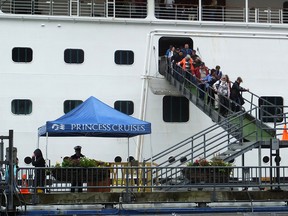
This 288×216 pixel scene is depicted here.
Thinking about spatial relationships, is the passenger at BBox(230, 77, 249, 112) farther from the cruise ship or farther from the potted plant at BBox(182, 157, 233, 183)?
the potted plant at BBox(182, 157, 233, 183)

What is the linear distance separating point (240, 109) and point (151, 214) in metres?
6.98

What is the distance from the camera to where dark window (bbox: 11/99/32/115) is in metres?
29.9

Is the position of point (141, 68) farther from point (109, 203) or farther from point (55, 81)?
point (109, 203)

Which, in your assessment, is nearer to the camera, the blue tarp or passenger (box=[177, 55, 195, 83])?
the blue tarp

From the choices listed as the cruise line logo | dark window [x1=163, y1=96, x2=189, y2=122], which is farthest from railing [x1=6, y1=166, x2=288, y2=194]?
dark window [x1=163, y1=96, x2=189, y2=122]

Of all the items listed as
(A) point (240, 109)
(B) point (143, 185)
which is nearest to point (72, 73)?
(A) point (240, 109)

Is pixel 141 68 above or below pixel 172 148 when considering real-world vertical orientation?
above

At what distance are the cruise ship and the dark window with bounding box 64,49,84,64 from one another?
17 millimetres

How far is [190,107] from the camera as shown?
103 feet

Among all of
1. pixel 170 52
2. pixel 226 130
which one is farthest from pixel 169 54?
pixel 226 130

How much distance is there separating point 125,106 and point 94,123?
5.97 metres

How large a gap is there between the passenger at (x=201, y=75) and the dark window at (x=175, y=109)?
4.39 feet

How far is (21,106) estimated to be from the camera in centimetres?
3006

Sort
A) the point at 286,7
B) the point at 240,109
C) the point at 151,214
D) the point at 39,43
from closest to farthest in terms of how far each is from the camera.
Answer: the point at 151,214 → the point at 240,109 → the point at 39,43 → the point at 286,7
